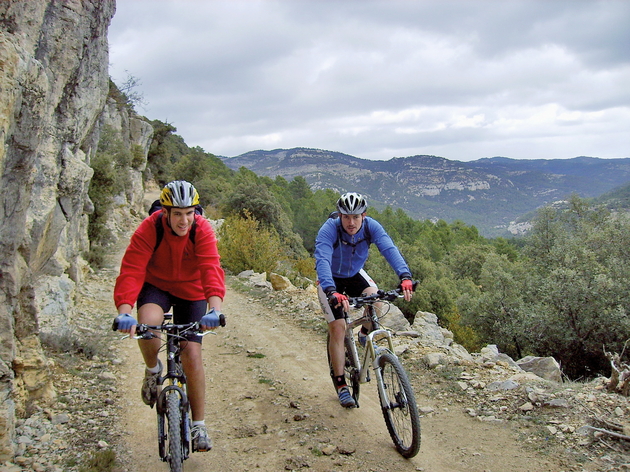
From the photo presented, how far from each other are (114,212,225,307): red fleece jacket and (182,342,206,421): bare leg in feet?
1.47

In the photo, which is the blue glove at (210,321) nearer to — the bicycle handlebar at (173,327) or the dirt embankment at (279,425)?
the bicycle handlebar at (173,327)

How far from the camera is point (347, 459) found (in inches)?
152

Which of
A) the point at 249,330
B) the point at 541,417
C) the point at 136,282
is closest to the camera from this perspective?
the point at 136,282

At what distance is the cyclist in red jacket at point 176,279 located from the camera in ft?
10.9

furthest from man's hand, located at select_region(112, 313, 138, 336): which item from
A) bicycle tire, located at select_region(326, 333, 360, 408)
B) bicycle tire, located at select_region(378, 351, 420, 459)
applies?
bicycle tire, located at select_region(326, 333, 360, 408)

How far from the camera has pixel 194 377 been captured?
11.0ft

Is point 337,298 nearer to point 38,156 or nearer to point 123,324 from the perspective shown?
point 123,324

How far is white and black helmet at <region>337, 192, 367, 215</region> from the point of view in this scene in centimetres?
432

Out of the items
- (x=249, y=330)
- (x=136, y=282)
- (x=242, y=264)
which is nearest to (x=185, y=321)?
(x=136, y=282)

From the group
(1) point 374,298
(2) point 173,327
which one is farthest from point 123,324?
→ (1) point 374,298

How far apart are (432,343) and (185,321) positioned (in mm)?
5078

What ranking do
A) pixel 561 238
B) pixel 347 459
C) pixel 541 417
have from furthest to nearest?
pixel 561 238
pixel 541 417
pixel 347 459

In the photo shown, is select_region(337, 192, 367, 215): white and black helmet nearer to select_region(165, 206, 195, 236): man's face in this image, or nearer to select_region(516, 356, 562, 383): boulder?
select_region(165, 206, 195, 236): man's face

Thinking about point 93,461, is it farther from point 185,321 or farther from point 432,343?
point 432,343
